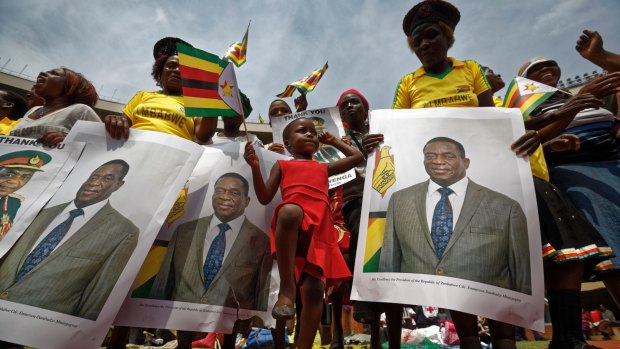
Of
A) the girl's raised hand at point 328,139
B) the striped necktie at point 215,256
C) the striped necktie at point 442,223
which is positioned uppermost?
the girl's raised hand at point 328,139

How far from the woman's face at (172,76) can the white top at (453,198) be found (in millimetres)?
2156

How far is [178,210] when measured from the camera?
205 cm

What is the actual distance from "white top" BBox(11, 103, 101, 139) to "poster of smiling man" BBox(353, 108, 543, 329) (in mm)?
2007

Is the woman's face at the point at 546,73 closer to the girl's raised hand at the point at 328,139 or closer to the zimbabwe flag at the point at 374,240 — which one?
the girl's raised hand at the point at 328,139

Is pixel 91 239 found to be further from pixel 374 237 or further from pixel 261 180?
pixel 374 237

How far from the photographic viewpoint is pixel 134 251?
1662mm

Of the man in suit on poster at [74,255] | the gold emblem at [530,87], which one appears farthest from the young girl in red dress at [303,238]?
the gold emblem at [530,87]

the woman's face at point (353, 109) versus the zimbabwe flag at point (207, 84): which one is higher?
the woman's face at point (353, 109)

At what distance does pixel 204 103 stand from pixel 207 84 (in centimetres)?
15

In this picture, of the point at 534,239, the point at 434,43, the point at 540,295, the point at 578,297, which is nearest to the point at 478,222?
the point at 534,239

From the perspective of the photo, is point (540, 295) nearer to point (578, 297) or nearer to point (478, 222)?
point (478, 222)

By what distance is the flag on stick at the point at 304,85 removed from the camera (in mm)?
4852

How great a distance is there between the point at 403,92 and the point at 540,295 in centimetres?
153

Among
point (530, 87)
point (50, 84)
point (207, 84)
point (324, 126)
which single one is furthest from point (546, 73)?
point (50, 84)
